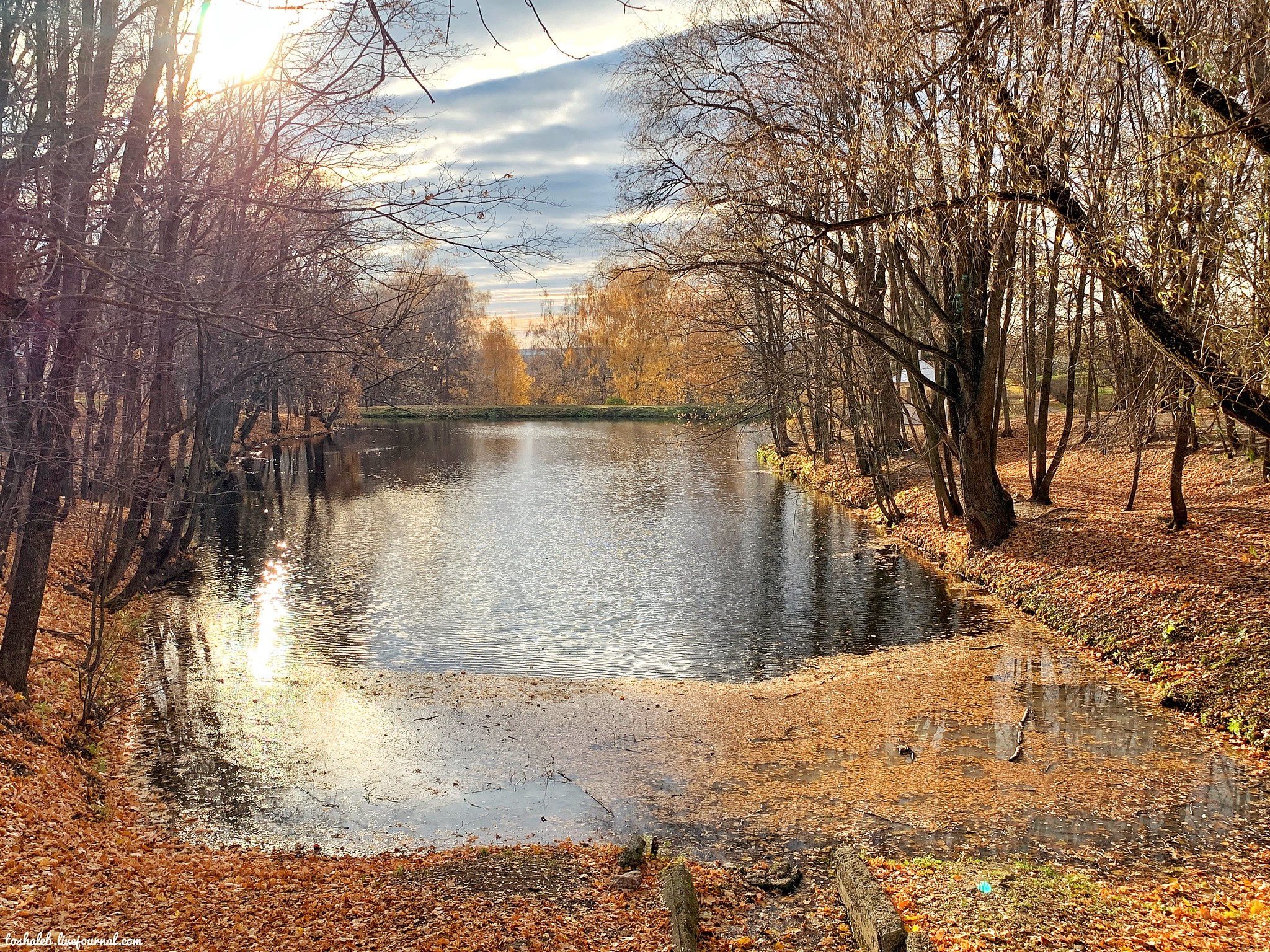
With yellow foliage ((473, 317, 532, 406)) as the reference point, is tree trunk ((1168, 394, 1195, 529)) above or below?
below

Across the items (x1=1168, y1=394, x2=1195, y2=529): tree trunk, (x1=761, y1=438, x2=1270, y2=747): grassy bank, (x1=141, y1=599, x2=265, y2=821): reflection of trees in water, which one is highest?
(x1=1168, y1=394, x2=1195, y2=529): tree trunk

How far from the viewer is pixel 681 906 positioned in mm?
5035

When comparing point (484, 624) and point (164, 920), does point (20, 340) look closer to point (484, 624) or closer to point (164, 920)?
point (164, 920)

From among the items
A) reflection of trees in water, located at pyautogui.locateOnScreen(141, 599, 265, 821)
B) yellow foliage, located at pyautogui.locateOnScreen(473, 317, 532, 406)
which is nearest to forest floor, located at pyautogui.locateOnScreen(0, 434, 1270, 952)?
reflection of trees in water, located at pyautogui.locateOnScreen(141, 599, 265, 821)

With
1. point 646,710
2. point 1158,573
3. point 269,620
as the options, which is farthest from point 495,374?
point 646,710

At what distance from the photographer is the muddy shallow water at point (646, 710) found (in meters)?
6.91

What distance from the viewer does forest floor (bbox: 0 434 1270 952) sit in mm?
4891

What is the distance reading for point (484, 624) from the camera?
43.1 ft

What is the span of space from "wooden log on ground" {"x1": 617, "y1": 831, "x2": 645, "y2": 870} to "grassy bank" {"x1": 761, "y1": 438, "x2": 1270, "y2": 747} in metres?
5.80

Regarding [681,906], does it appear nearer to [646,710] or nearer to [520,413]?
[646,710]

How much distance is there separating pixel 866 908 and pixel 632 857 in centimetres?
171

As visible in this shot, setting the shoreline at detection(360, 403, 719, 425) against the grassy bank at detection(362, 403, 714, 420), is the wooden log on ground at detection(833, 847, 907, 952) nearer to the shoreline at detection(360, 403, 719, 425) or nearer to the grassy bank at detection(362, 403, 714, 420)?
the shoreline at detection(360, 403, 719, 425)

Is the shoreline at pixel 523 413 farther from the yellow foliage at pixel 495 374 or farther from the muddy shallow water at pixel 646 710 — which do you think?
the muddy shallow water at pixel 646 710

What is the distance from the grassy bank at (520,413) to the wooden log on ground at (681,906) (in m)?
53.4
